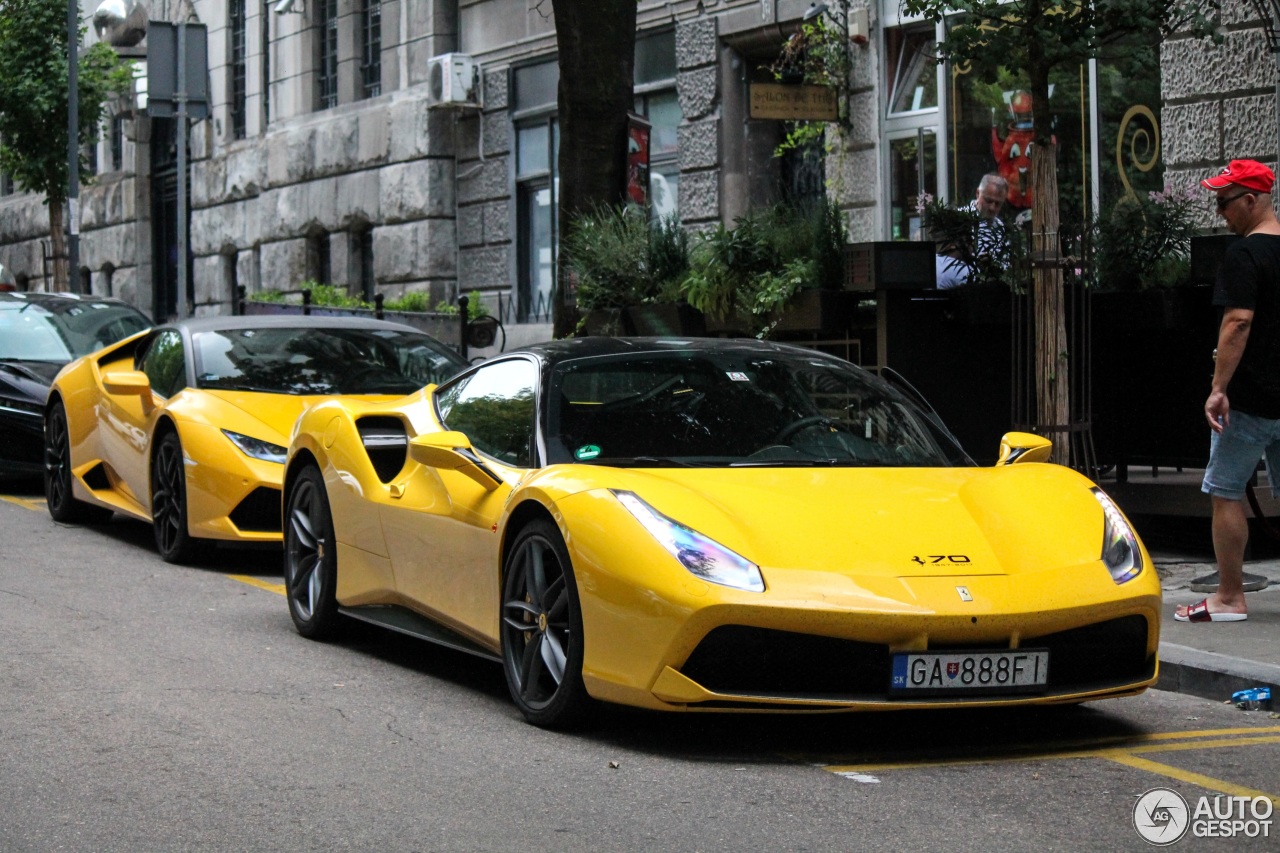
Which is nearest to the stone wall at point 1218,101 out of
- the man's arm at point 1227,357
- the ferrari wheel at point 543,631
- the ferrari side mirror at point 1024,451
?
the man's arm at point 1227,357

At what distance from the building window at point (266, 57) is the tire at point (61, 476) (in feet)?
59.7

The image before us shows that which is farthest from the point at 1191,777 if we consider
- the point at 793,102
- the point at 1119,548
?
the point at 793,102

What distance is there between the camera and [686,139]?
2044 centimetres

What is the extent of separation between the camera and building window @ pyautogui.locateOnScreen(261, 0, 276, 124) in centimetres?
3053

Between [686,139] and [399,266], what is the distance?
6.59 m

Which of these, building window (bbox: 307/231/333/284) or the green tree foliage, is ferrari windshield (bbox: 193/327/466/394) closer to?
building window (bbox: 307/231/333/284)

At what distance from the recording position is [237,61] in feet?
105

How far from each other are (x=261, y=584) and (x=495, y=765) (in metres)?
4.71

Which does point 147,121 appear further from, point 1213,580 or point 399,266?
point 1213,580

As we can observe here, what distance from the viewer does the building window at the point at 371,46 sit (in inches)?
1082

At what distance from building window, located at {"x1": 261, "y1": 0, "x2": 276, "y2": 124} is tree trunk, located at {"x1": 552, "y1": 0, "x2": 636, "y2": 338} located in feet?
55.8

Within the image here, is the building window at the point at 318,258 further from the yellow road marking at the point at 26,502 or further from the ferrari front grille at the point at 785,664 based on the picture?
the ferrari front grille at the point at 785,664

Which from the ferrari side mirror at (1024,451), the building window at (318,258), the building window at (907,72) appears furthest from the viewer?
the building window at (318,258)

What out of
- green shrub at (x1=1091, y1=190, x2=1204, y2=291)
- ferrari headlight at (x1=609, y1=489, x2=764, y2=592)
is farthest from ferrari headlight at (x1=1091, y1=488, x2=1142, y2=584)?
green shrub at (x1=1091, y1=190, x2=1204, y2=291)
